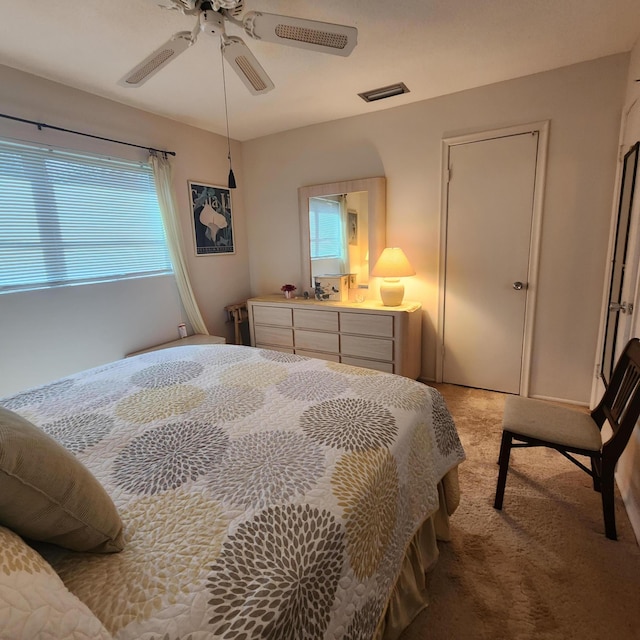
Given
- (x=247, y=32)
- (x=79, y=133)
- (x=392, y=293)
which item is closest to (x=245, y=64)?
(x=247, y=32)

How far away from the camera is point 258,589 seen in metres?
0.71

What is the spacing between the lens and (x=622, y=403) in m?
1.69

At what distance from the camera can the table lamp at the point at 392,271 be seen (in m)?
3.06

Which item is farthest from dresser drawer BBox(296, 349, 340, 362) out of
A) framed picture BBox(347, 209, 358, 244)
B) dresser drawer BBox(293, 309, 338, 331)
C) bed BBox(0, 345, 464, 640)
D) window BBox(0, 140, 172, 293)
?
bed BBox(0, 345, 464, 640)

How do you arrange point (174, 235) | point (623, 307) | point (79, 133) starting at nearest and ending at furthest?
point (623, 307) < point (79, 133) < point (174, 235)

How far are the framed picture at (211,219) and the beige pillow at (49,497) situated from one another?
9.99ft

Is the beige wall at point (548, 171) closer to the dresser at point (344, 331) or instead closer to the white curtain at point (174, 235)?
the dresser at point (344, 331)

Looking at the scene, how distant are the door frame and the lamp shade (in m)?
0.35

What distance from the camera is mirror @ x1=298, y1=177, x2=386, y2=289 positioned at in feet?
11.0

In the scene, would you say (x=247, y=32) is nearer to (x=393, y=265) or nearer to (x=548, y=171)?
(x=393, y=265)

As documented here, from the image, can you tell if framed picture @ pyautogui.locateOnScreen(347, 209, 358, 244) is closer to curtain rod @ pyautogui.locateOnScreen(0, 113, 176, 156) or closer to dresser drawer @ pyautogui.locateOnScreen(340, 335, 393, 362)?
dresser drawer @ pyautogui.locateOnScreen(340, 335, 393, 362)

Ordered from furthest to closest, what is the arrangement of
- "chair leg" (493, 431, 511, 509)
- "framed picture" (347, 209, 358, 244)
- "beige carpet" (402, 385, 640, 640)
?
"framed picture" (347, 209, 358, 244) < "chair leg" (493, 431, 511, 509) < "beige carpet" (402, 385, 640, 640)

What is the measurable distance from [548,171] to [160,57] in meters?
2.63

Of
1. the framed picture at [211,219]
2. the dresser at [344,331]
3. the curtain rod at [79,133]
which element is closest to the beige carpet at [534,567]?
the dresser at [344,331]
